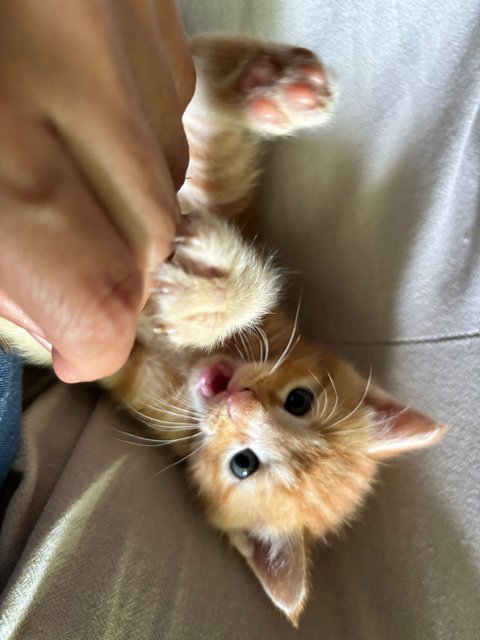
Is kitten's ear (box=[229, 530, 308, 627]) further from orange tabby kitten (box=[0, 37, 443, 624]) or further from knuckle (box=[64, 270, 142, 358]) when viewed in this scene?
knuckle (box=[64, 270, 142, 358])

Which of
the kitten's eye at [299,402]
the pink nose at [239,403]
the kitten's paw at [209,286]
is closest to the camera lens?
the kitten's paw at [209,286]

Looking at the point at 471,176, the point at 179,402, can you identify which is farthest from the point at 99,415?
the point at 471,176

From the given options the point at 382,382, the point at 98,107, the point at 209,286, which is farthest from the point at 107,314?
the point at 382,382

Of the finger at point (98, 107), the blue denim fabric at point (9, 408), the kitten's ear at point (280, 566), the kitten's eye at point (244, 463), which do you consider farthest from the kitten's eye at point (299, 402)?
the finger at point (98, 107)

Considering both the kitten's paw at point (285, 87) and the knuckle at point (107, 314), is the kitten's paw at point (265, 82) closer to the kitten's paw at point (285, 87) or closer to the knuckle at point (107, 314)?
the kitten's paw at point (285, 87)

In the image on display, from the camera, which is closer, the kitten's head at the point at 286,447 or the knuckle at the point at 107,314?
the knuckle at the point at 107,314

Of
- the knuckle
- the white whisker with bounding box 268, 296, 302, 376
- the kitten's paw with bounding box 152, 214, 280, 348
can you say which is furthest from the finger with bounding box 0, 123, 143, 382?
the white whisker with bounding box 268, 296, 302, 376
